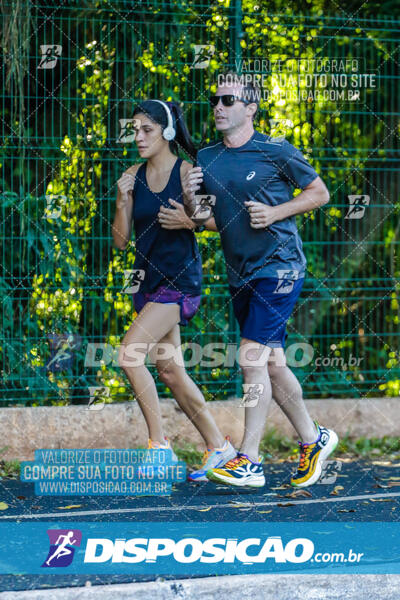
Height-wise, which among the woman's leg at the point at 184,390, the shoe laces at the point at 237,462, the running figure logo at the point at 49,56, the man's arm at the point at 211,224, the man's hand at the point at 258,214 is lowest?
the shoe laces at the point at 237,462

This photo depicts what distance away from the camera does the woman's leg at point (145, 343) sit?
6016 millimetres

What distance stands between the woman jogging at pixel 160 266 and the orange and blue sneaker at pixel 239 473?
396 mm

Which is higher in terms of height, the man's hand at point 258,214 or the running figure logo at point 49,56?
the running figure logo at point 49,56

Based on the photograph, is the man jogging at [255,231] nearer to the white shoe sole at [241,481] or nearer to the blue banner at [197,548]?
the white shoe sole at [241,481]

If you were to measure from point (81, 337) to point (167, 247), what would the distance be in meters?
1.33

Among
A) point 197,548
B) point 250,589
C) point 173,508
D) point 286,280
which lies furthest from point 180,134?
point 250,589

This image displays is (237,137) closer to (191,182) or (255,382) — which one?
(191,182)

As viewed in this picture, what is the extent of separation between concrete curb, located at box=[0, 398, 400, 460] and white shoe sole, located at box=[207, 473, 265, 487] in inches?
53.3

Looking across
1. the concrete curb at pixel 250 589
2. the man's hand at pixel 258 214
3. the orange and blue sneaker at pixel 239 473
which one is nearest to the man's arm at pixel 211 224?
the man's hand at pixel 258 214

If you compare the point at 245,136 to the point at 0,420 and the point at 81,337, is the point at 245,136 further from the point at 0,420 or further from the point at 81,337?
the point at 0,420

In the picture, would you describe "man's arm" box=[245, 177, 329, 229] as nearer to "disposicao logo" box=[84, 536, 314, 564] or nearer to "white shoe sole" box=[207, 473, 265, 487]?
"white shoe sole" box=[207, 473, 265, 487]

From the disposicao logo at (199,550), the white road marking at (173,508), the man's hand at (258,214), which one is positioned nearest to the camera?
the disposicao logo at (199,550)

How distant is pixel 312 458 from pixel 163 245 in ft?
4.79

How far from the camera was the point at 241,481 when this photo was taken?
19.0 ft
